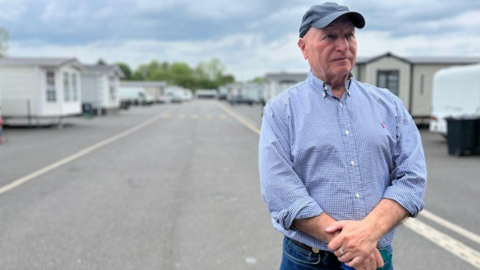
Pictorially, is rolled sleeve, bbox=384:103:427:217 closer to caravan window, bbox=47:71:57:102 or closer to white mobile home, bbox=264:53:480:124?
white mobile home, bbox=264:53:480:124

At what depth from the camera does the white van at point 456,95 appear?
12055mm

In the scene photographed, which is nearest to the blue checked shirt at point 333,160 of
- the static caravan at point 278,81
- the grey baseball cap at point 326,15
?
the grey baseball cap at point 326,15

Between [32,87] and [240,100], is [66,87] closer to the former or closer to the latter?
[32,87]

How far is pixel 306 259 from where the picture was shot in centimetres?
192

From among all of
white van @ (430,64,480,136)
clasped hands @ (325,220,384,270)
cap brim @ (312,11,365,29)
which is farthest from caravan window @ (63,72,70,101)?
clasped hands @ (325,220,384,270)

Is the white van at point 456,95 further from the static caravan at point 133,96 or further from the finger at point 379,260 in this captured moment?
the static caravan at point 133,96

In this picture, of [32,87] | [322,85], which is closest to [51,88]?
[32,87]

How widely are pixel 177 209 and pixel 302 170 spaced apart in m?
4.28

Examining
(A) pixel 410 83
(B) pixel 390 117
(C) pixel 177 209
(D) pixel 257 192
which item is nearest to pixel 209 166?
(D) pixel 257 192

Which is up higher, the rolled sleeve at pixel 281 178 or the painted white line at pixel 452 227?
the rolled sleeve at pixel 281 178

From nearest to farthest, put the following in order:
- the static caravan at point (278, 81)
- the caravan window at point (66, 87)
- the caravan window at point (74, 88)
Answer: the caravan window at point (66, 87), the caravan window at point (74, 88), the static caravan at point (278, 81)

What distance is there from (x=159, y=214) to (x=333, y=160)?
13.8ft

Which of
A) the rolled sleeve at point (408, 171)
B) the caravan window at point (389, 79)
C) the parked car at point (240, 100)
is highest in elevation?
the caravan window at point (389, 79)

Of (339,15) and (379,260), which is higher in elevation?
(339,15)
